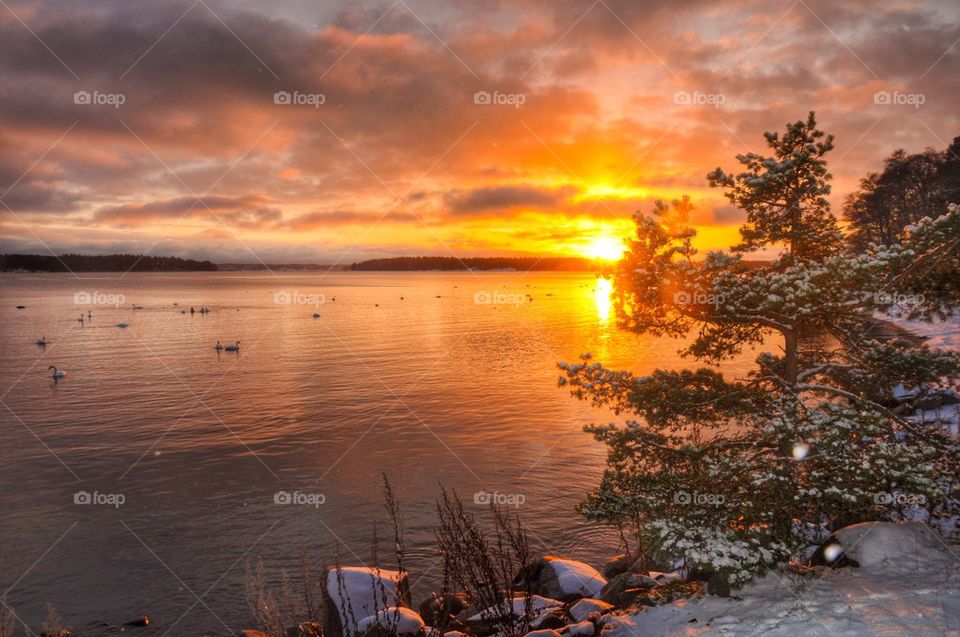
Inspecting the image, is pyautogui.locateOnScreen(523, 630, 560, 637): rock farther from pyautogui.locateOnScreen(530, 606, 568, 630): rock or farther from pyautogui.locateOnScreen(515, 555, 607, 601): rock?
pyautogui.locateOnScreen(515, 555, 607, 601): rock

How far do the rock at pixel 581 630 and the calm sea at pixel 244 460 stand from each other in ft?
18.9

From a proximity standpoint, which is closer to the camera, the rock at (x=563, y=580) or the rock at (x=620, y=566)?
the rock at (x=563, y=580)

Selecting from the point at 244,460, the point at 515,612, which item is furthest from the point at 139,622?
the point at 244,460

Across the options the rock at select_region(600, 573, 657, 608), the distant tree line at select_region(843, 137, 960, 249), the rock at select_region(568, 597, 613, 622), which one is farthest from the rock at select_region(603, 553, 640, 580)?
the distant tree line at select_region(843, 137, 960, 249)

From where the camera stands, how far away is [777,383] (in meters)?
12.3

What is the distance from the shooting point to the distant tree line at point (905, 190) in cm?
7394

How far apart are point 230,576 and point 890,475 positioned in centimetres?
1577

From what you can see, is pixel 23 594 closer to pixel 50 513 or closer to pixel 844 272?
pixel 50 513

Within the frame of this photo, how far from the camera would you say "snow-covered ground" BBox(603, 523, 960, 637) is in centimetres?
848

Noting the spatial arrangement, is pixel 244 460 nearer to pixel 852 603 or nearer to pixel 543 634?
pixel 543 634

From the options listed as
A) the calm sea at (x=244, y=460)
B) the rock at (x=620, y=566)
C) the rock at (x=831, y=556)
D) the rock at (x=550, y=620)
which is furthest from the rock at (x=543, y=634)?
the calm sea at (x=244, y=460)

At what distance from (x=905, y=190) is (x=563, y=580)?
340 feet

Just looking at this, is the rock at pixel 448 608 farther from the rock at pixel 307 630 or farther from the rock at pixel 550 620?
the rock at pixel 307 630

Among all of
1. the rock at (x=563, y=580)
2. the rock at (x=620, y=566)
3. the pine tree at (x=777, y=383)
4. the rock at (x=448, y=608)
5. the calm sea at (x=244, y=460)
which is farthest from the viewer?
the calm sea at (x=244, y=460)
